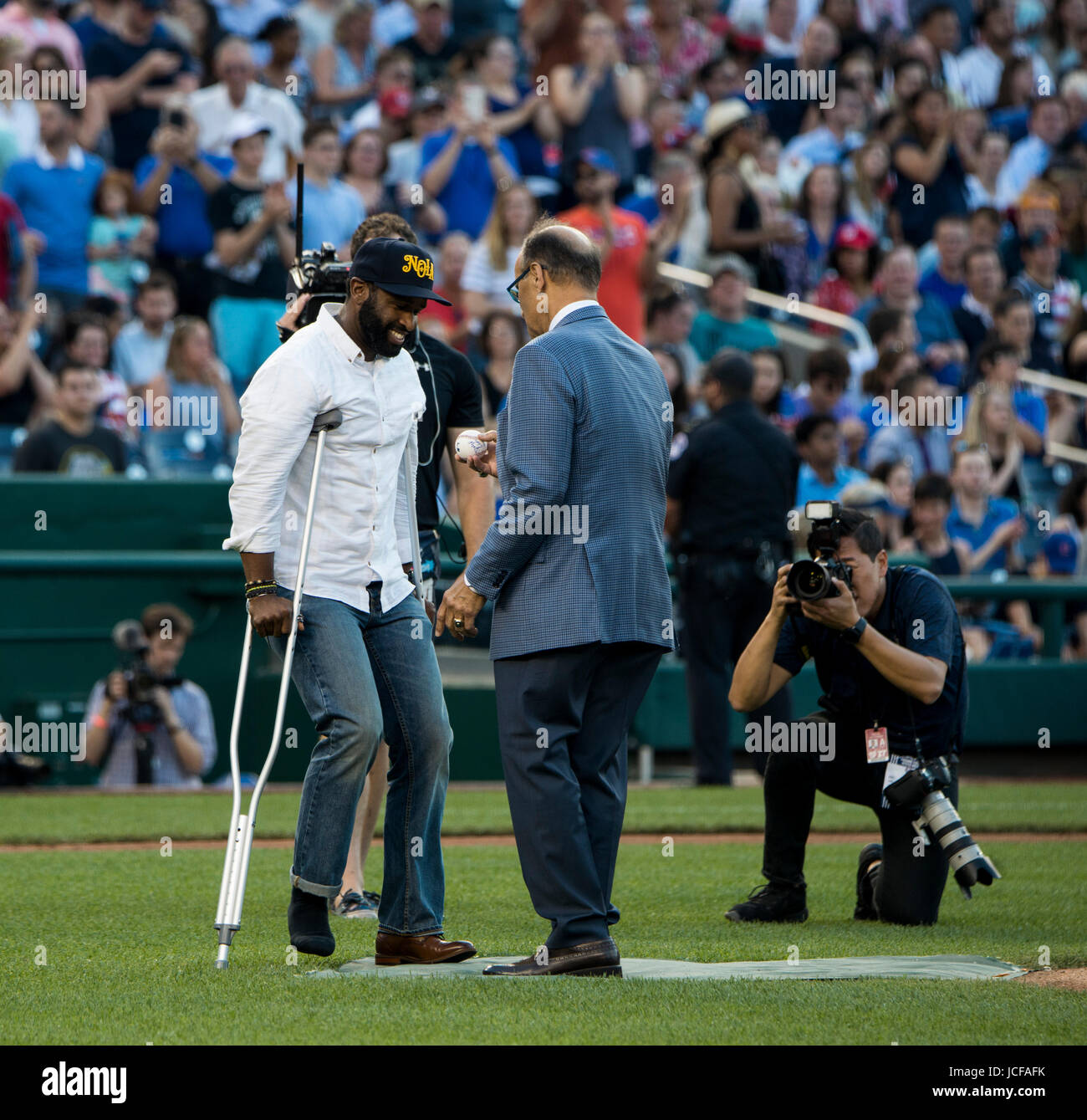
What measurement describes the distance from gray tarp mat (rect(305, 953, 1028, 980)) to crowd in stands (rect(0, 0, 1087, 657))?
720 centimetres

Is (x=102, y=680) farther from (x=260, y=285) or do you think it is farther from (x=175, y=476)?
(x=260, y=285)

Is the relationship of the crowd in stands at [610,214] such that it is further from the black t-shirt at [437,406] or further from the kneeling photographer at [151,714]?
the black t-shirt at [437,406]

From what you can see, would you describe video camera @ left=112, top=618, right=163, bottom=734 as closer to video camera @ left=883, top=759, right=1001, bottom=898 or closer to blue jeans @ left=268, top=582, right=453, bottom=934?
blue jeans @ left=268, top=582, right=453, bottom=934

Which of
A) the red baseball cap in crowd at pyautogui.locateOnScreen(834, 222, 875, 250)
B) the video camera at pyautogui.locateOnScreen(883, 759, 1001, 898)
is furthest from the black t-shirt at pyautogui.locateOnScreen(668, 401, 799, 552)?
the red baseball cap in crowd at pyautogui.locateOnScreen(834, 222, 875, 250)

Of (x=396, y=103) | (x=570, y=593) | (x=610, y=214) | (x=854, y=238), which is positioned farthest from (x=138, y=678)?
(x=854, y=238)

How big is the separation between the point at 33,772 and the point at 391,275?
6911 mm

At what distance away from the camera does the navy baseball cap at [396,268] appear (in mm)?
5816

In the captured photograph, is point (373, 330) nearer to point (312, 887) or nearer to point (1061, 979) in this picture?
point (312, 887)

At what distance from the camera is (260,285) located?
45.8 feet

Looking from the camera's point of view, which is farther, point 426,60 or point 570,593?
point 426,60

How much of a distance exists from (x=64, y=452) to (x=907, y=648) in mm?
7229

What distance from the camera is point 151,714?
1136 centimetres

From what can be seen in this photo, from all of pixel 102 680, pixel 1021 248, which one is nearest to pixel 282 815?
pixel 102 680
